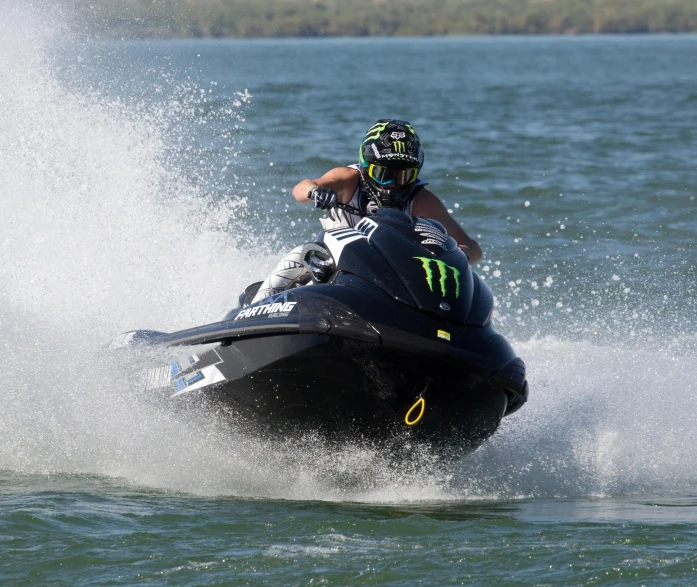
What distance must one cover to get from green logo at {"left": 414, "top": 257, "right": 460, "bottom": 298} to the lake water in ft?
2.74

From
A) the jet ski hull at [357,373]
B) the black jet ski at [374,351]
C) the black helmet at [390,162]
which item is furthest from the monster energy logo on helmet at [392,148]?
the jet ski hull at [357,373]

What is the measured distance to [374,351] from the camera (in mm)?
4734

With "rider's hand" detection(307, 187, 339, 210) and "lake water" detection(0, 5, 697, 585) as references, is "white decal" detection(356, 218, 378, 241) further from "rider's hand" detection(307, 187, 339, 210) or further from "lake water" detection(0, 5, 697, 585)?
"lake water" detection(0, 5, 697, 585)

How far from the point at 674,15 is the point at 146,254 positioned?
95180 millimetres

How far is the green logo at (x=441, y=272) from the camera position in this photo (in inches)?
195

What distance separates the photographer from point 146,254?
29.3 ft

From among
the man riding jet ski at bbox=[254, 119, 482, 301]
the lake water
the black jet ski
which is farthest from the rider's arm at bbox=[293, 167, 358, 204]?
the lake water

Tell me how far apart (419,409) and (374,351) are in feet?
1.17

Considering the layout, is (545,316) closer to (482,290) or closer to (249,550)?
(482,290)

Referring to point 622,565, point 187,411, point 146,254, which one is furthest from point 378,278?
point 146,254

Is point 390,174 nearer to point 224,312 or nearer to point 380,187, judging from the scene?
point 380,187

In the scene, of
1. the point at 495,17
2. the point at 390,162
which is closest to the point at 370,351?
the point at 390,162

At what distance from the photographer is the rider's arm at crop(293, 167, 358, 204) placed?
6074mm

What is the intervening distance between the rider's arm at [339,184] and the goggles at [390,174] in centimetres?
13
